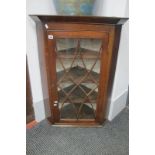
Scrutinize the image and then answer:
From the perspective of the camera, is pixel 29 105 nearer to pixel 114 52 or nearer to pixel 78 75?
pixel 78 75

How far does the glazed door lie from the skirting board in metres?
0.21

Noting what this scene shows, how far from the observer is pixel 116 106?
1839 mm

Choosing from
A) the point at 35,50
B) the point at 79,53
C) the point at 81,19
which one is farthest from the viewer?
the point at 35,50

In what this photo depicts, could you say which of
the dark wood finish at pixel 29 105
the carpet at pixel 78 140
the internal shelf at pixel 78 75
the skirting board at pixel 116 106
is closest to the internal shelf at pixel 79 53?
the internal shelf at pixel 78 75

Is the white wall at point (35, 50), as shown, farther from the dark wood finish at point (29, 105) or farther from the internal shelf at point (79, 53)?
the internal shelf at point (79, 53)

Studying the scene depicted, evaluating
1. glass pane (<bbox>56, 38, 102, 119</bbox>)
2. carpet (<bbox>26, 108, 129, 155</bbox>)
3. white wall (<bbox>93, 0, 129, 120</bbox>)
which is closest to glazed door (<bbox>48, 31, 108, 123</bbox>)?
glass pane (<bbox>56, 38, 102, 119</bbox>)

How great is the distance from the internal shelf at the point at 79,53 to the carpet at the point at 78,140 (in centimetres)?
79

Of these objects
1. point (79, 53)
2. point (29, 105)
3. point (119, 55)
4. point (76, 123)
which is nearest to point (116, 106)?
point (76, 123)

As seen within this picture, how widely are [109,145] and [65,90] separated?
0.67 m

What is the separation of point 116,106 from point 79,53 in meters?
0.83
